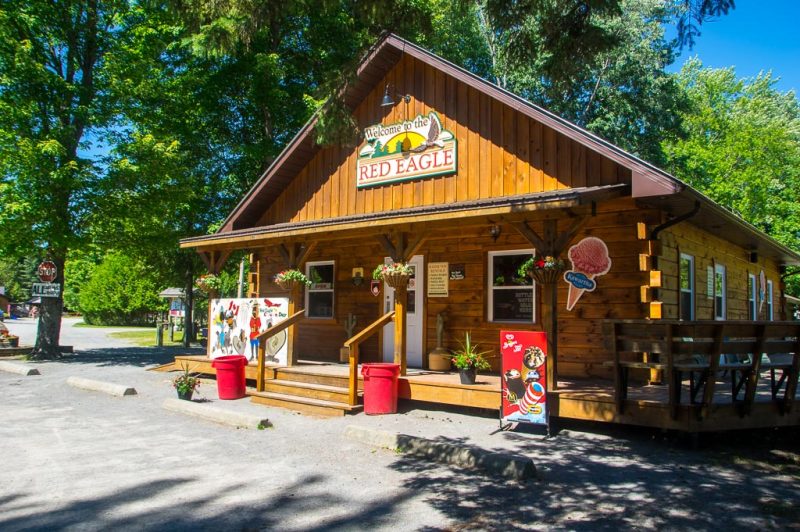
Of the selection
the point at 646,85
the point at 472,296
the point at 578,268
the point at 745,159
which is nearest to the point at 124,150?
the point at 472,296

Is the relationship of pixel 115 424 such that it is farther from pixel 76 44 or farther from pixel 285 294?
pixel 76 44

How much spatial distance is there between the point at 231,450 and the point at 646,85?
2632cm

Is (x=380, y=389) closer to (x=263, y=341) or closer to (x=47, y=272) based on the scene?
(x=263, y=341)

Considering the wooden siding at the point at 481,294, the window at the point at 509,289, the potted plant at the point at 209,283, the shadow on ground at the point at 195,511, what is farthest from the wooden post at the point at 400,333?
the potted plant at the point at 209,283

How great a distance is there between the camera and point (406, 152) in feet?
38.3

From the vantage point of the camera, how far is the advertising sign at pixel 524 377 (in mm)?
7453

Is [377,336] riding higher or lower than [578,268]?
lower

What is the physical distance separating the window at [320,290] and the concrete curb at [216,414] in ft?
13.7

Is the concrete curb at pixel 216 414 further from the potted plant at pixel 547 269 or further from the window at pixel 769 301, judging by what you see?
the window at pixel 769 301

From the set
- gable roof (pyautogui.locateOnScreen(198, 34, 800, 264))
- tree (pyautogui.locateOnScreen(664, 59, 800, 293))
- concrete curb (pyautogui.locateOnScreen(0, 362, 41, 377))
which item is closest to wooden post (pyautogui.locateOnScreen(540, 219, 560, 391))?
gable roof (pyautogui.locateOnScreen(198, 34, 800, 264))

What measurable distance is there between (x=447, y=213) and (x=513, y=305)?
2.49m

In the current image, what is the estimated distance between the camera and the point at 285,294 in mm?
14562

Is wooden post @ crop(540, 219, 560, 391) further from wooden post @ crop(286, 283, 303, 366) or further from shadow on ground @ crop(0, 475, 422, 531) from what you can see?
wooden post @ crop(286, 283, 303, 366)

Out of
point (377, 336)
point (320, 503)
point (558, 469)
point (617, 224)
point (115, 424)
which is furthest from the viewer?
point (377, 336)
